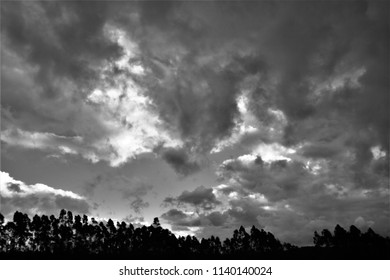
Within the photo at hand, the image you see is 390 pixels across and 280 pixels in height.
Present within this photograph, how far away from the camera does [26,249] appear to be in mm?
193000
